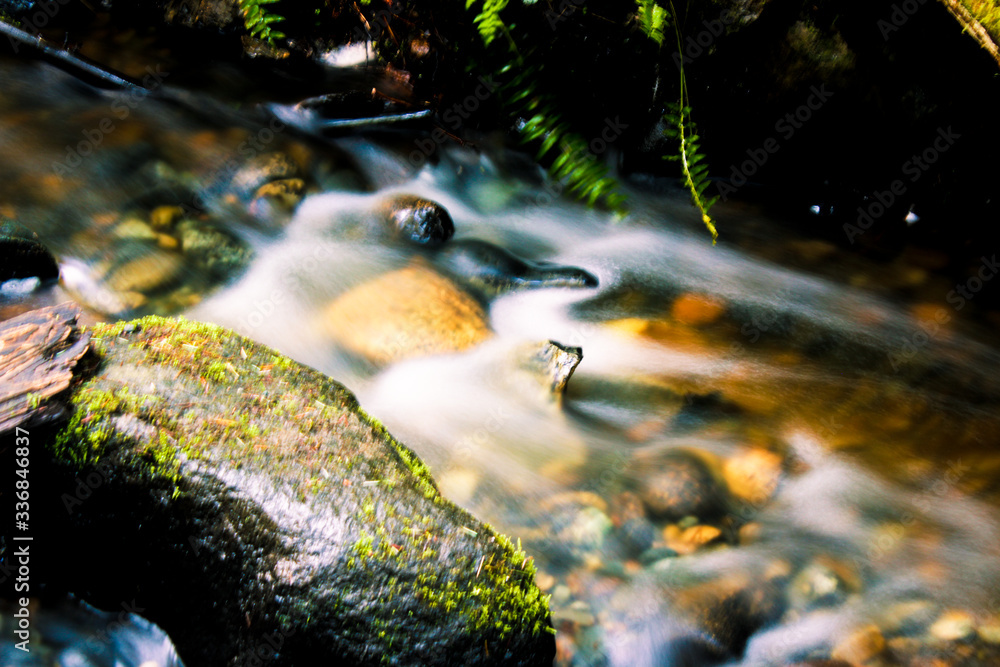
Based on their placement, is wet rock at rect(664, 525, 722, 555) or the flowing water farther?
wet rock at rect(664, 525, 722, 555)

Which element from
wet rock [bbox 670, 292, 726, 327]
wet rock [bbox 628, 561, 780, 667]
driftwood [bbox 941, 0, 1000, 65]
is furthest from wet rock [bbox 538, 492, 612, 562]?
driftwood [bbox 941, 0, 1000, 65]

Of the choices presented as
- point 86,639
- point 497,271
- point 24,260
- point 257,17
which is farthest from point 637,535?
point 257,17

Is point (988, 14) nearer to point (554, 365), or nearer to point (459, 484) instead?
point (554, 365)

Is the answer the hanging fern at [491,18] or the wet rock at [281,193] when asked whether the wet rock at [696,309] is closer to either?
the hanging fern at [491,18]

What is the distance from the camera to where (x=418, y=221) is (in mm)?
4219

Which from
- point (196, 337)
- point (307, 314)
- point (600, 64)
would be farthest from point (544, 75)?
point (196, 337)

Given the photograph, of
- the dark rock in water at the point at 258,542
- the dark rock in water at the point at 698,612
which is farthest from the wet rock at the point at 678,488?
the dark rock in water at the point at 258,542

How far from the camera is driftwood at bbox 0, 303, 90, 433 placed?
1804mm

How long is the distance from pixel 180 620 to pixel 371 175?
355cm

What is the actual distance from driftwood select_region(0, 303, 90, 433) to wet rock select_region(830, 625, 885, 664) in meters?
2.99

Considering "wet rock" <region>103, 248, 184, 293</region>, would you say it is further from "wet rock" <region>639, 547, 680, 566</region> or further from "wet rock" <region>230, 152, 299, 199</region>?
"wet rock" <region>639, 547, 680, 566</region>

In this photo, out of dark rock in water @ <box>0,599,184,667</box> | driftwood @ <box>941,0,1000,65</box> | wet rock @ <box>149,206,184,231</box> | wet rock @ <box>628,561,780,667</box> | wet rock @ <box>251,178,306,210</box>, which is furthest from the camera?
wet rock @ <box>251,178,306,210</box>

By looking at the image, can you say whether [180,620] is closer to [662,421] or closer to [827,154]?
[662,421]

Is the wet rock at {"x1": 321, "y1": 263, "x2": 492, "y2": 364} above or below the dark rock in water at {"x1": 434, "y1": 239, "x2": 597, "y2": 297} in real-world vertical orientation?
below
